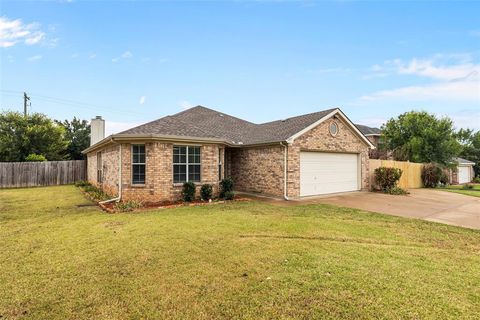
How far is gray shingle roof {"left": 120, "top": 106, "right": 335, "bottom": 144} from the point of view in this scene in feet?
38.5

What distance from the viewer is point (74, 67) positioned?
16.1m

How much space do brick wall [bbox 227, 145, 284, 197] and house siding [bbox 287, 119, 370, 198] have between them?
1.58 feet

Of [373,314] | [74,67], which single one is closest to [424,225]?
[373,314]

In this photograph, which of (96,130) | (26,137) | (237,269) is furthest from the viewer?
(26,137)

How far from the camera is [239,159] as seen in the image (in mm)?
15078

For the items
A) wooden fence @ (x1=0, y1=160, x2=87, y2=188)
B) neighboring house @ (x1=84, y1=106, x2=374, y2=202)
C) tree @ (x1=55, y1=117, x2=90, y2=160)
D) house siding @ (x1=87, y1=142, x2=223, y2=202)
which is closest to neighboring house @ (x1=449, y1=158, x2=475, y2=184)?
neighboring house @ (x1=84, y1=106, x2=374, y2=202)

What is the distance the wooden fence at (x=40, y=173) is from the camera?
1852 cm

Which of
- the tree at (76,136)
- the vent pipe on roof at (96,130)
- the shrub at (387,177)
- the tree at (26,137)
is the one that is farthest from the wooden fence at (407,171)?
the tree at (76,136)

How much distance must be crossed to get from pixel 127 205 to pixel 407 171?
19.2 metres

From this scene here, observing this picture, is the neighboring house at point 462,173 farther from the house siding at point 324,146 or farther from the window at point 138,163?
the window at point 138,163

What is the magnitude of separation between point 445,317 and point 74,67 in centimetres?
1965

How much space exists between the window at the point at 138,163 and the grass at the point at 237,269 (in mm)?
3431

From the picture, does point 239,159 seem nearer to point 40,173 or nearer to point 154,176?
point 154,176

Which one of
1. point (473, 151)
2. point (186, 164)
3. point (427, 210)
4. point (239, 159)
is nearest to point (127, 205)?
point (186, 164)
